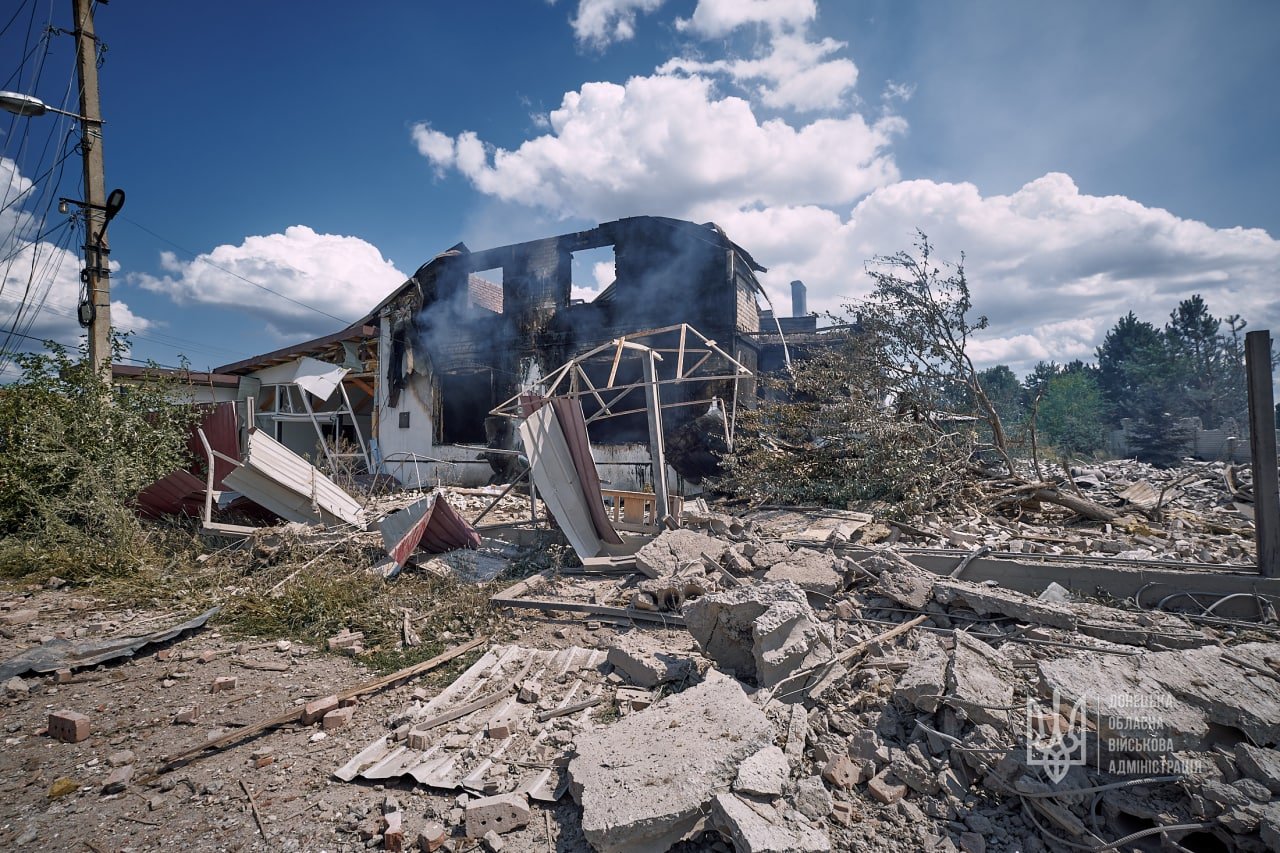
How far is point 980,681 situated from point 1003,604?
1225 millimetres

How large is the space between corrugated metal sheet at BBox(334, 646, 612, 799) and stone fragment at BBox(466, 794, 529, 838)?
15 cm

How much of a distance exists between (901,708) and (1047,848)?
769 mm

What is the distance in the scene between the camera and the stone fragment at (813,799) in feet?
7.79

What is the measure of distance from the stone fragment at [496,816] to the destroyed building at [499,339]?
11.5 m

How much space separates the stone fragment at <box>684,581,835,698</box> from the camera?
3.26 meters

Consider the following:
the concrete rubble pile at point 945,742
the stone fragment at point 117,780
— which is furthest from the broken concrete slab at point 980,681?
the stone fragment at point 117,780

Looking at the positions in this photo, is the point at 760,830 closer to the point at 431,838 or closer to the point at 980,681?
the point at 431,838

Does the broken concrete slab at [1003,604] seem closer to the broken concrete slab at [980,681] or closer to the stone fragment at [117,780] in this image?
the broken concrete slab at [980,681]

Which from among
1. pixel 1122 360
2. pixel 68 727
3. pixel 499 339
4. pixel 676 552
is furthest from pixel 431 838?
pixel 1122 360

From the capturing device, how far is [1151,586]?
14.3 ft

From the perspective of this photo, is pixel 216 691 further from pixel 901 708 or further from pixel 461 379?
pixel 461 379

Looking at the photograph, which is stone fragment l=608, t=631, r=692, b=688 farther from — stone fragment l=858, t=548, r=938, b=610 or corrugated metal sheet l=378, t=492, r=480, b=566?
corrugated metal sheet l=378, t=492, r=480, b=566

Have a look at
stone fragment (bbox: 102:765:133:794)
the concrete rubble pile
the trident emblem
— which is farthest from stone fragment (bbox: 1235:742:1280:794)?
stone fragment (bbox: 102:765:133:794)

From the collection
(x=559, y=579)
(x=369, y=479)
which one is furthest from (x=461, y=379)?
(x=559, y=579)
